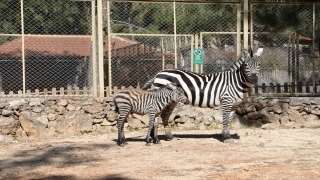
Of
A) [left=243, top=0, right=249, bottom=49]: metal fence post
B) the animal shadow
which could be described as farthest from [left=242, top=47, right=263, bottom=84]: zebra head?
[left=243, top=0, right=249, bottom=49]: metal fence post

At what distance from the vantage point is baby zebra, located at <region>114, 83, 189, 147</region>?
39.3ft

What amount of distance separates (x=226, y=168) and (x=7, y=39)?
7635 millimetres

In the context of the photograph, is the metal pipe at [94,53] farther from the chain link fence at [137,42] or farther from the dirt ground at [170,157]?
the dirt ground at [170,157]

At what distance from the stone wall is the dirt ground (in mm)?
586

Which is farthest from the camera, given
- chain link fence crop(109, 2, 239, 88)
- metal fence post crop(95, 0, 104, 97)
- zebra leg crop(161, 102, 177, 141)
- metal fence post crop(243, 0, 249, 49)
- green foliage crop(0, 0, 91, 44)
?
metal fence post crop(243, 0, 249, 49)

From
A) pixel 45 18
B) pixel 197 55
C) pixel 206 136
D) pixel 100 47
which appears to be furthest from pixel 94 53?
pixel 206 136

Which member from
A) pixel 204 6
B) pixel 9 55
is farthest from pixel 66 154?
pixel 204 6

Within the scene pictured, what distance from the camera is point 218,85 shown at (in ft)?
43.1

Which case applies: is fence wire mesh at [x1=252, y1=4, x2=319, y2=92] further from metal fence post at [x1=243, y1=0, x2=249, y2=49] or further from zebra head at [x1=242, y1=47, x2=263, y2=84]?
zebra head at [x1=242, y1=47, x2=263, y2=84]

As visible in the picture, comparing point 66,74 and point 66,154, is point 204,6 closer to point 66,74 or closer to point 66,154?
point 66,74

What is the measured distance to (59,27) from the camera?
1488 cm

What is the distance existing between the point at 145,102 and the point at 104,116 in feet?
9.63

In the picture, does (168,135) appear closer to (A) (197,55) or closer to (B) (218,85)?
(B) (218,85)

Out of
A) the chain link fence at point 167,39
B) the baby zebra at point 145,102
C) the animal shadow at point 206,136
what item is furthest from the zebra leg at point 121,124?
the chain link fence at point 167,39
